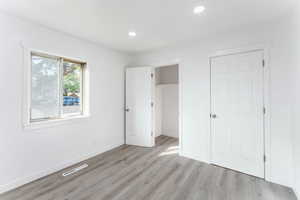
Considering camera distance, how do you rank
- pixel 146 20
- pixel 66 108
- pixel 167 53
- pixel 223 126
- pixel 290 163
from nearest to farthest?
pixel 290 163, pixel 146 20, pixel 223 126, pixel 66 108, pixel 167 53

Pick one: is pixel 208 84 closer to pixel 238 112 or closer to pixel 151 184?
pixel 238 112

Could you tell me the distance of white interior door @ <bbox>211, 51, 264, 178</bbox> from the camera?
2354 millimetres

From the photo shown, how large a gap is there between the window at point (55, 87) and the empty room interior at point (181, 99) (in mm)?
17

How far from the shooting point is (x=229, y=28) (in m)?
2.48

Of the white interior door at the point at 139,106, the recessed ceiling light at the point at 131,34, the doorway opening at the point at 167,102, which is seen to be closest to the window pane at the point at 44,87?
the recessed ceiling light at the point at 131,34

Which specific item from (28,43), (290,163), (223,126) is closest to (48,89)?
(28,43)

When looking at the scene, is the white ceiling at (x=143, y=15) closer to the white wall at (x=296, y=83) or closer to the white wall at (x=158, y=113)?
the white wall at (x=296, y=83)

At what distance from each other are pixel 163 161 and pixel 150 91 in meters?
1.64

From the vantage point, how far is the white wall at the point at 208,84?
2.11 metres

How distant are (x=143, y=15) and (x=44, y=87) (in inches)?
79.4

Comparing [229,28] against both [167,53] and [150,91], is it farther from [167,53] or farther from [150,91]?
[150,91]

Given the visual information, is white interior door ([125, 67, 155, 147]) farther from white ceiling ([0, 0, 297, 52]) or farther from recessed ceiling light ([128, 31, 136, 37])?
white ceiling ([0, 0, 297, 52])

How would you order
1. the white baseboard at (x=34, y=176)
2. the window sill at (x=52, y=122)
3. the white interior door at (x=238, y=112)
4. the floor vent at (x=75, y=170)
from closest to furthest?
the white baseboard at (x=34, y=176) → the window sill at (x=52, y=122) → the white interior door at (x=238, y=112) → the floor vent at (x=75, y=170)

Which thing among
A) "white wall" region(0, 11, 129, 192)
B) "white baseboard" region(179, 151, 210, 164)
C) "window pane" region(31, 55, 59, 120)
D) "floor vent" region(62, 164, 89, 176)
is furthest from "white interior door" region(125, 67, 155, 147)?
"window pane" region(31, 55, 59, 120)
